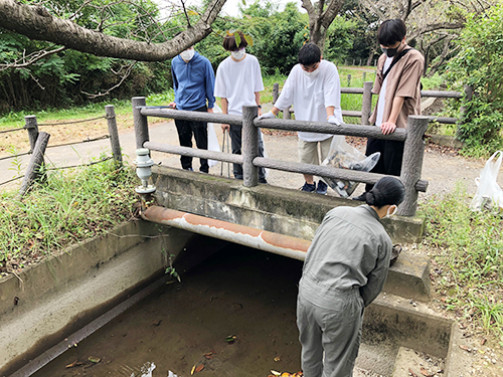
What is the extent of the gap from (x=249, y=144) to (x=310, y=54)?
110cm

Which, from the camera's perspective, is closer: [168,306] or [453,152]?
[168,306]

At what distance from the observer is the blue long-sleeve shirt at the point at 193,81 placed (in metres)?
4.86

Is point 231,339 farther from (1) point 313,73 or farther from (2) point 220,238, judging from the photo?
(1) point 313,73

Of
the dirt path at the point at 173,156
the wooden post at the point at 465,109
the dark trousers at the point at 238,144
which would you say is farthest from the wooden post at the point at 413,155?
the wooden post at the point at 465,109

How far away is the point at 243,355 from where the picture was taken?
408cm

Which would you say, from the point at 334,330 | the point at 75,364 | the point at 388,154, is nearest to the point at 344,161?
the point at 388,154

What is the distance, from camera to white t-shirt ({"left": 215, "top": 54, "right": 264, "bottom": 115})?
463 centimetres

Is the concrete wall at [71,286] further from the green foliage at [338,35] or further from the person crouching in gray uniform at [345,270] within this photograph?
the green foliage at [338,35]

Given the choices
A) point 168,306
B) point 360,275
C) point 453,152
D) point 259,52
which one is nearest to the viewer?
point 360,275

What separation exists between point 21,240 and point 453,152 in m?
6.89

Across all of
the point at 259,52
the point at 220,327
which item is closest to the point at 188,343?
the point at 220,327

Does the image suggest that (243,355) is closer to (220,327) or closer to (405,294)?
(220,327)

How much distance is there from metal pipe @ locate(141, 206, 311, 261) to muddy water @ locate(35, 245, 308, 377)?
106 centimetres

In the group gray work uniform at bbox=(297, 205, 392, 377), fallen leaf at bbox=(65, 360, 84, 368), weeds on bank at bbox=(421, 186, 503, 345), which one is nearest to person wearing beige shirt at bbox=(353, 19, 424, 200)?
weeds on bank at bbox=(421, 186, 503, 345)
